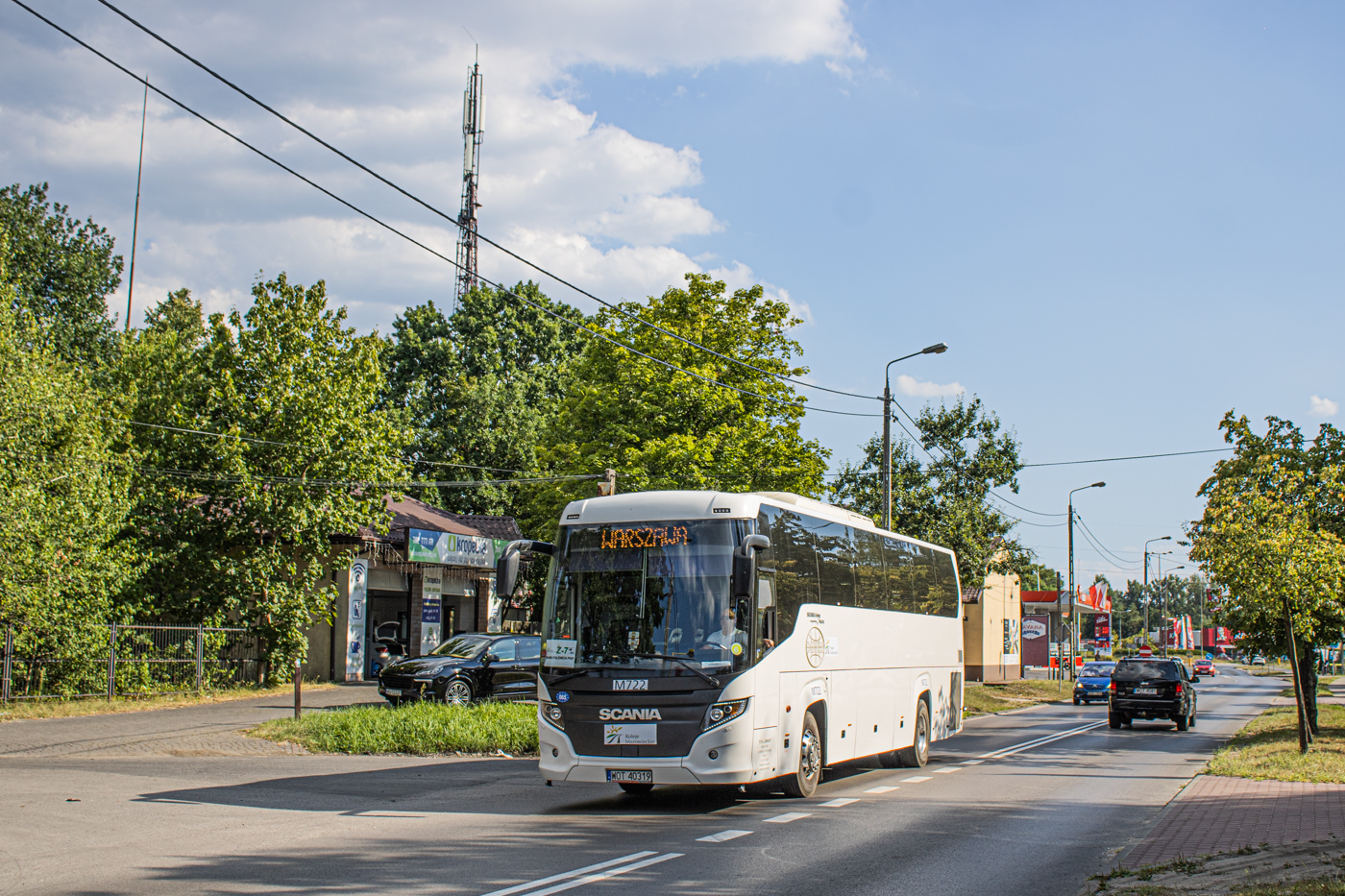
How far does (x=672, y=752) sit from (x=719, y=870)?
8.87 ft

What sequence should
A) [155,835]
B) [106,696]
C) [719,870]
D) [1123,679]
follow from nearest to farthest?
[719,870] < [155,835] < [106,696] < [1123,679]

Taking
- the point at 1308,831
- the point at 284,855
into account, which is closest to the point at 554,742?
the point at 284,855

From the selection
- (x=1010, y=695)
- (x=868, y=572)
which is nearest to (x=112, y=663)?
(x=868, y=572)

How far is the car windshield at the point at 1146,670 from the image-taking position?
26828mm

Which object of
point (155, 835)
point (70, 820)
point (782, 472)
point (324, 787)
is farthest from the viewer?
point (782, 472)

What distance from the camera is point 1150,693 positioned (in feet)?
87.2

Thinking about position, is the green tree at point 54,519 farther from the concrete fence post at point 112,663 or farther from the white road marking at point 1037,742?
the white road marking at point 1037,742

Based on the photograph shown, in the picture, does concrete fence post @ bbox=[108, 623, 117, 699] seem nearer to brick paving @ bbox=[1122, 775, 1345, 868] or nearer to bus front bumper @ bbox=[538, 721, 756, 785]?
bus front bumper @ bbox=[538, 721, 756, 785]

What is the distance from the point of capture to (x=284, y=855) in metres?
8.53

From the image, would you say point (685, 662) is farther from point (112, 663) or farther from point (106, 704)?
point (112, 663)

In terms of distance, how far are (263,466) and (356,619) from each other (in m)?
7.04

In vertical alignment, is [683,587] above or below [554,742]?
above

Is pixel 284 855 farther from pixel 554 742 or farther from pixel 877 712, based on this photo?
pixel 877 712

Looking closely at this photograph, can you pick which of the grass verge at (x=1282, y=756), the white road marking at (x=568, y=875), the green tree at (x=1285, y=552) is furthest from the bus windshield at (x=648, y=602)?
the green tree at (x=1285, y=552)
